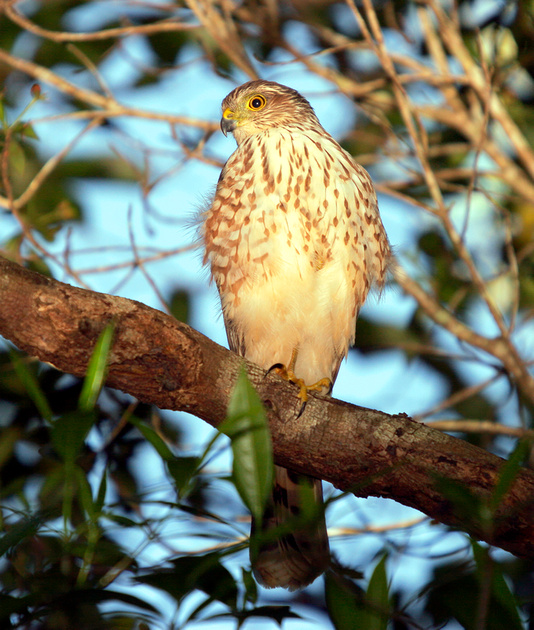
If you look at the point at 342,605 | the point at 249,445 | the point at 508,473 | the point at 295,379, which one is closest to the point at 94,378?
the point at 249,445

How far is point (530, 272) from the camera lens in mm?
4434

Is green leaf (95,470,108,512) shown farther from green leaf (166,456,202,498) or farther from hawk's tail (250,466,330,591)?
hawk's tail (250,466,330,591)

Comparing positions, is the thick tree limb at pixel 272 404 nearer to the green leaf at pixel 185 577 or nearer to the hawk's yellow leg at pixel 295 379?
the hawk's yellow leg at pixel 295 379

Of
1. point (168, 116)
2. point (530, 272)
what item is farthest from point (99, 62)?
point (530, 272)

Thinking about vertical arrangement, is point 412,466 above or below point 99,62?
below

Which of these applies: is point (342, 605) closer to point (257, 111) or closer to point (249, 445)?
point (249, 445)

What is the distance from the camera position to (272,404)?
103 inches

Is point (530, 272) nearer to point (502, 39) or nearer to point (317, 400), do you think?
point (502, 39)

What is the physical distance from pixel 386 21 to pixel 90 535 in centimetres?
401

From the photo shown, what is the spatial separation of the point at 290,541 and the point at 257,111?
7.91 ft

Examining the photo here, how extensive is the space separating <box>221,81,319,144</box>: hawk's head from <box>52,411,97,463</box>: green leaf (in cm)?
298

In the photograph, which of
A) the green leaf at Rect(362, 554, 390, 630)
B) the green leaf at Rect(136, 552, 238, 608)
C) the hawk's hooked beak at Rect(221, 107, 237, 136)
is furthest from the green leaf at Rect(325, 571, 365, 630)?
the hawk's hooked beak at Rect(221, 107, 237, 136)

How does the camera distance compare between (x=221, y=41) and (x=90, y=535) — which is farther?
(x=221, y=41)

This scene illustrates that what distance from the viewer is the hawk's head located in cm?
423
